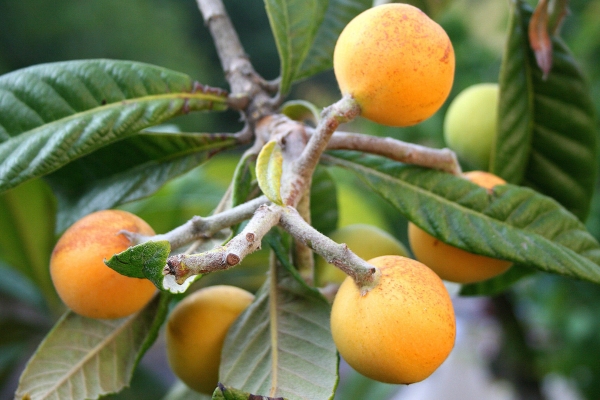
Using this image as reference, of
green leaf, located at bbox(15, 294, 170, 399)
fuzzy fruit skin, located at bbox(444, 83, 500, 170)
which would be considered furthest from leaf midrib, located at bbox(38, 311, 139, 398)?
fuzzy fruit skin, located at bbox(444, 83, 500, 170)

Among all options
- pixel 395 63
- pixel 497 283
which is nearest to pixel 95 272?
pixel 395 63

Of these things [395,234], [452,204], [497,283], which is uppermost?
[452,204]

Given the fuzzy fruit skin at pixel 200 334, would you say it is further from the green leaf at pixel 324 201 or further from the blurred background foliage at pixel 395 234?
the blurred background foliage at pixel 395 234

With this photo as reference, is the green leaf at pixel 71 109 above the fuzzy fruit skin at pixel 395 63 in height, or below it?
below

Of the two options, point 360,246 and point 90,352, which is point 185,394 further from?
point 360,246

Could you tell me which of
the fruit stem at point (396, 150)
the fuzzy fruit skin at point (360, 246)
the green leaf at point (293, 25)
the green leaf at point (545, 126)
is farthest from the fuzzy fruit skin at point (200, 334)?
the green leaf at point (545, 126)

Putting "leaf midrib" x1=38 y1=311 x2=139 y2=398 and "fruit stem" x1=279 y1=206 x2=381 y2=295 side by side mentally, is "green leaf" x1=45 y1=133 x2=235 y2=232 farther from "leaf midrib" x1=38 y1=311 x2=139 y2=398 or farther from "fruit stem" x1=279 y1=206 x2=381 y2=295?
"fruit stem" x1=279 y1=206 x2=381 y2=295
